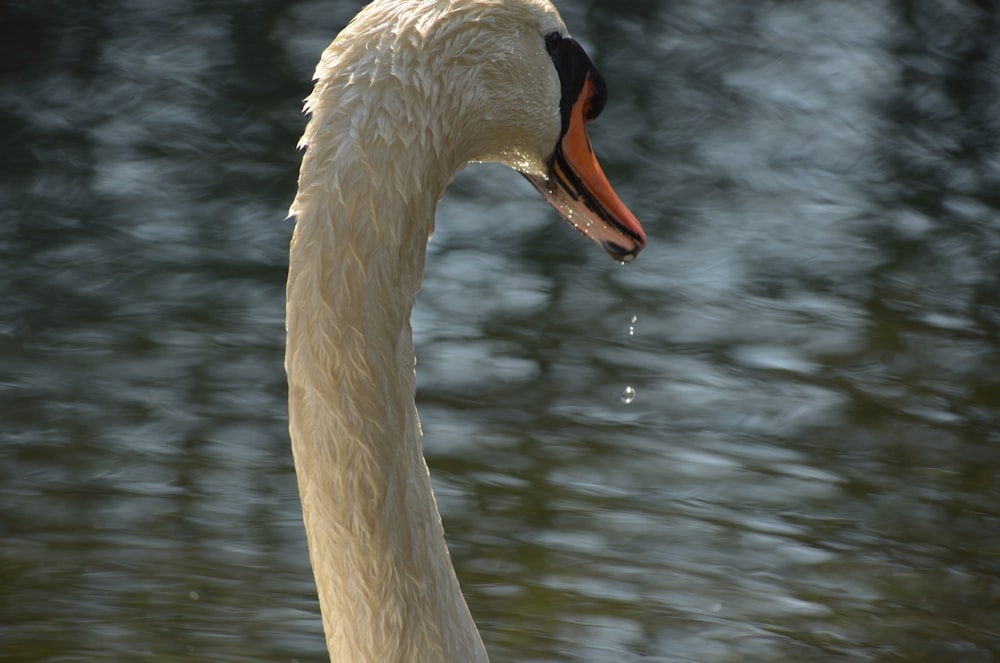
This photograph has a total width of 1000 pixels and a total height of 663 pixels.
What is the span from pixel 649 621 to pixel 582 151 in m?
1.87

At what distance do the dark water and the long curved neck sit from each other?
1715 mm

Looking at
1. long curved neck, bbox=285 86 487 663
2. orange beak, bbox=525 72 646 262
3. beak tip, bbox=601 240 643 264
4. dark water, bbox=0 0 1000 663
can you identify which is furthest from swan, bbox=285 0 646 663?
dark water, bbox=0 0 1000 663

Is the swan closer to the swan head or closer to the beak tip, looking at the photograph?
the swan head

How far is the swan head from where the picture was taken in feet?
6.15

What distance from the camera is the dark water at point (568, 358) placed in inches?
157

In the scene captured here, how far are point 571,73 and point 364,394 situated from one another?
62 cm

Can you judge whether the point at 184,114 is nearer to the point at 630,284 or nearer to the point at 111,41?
the point at 111,41

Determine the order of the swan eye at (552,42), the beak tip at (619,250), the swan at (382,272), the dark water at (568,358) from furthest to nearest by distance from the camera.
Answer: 1. the dark water at (568,358)
2. the beak tip at (619,250)
3. the swan eye at (552,42)
4. the swan at (382,272)

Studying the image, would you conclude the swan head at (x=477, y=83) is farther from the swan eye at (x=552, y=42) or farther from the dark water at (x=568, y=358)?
the dark water at (x=568, y=358)

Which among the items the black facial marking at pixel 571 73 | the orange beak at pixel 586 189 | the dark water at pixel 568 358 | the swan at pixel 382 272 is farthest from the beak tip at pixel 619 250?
the dark water at pixel 568 358

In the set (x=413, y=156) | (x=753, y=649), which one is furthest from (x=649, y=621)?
(x=413, y=156)

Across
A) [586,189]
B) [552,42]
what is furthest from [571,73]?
[586,189]

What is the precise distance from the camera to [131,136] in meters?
7.30

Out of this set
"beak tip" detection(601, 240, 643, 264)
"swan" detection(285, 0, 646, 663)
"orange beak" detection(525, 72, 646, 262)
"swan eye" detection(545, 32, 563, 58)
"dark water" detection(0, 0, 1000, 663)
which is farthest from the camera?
"dark water" detection(0, 0, 1000, 663)
